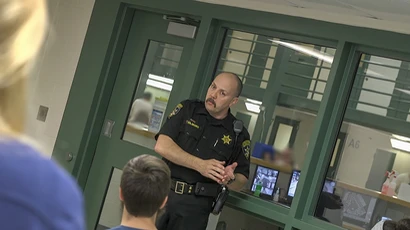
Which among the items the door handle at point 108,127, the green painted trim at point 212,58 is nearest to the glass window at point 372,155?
the green painted trim at point 212,58

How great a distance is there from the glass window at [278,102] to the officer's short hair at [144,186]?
1605mm

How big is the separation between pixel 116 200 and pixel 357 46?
2.20 m

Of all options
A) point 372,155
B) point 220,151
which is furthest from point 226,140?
point 372,155

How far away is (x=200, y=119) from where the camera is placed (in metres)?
4.11

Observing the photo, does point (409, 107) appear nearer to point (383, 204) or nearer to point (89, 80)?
point (383, 204)

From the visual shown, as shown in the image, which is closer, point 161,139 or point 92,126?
point 161,139

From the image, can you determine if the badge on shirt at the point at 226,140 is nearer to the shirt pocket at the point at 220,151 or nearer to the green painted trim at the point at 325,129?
the shirt pocket at the point at 220,151

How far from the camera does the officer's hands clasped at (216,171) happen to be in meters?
3.91

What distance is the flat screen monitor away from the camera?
13.8 ft

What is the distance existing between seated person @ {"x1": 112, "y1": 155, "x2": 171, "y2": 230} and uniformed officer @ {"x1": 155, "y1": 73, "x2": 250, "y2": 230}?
1115mm

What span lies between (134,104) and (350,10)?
189 cm

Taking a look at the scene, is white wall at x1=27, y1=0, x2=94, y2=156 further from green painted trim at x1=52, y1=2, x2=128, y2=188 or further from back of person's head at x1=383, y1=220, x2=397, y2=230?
back of person's head at x1=383, y1=220, x2=397, y2=230

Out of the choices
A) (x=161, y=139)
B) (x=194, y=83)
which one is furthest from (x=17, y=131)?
(x=194, y=83)

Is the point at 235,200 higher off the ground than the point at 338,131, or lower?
lower
